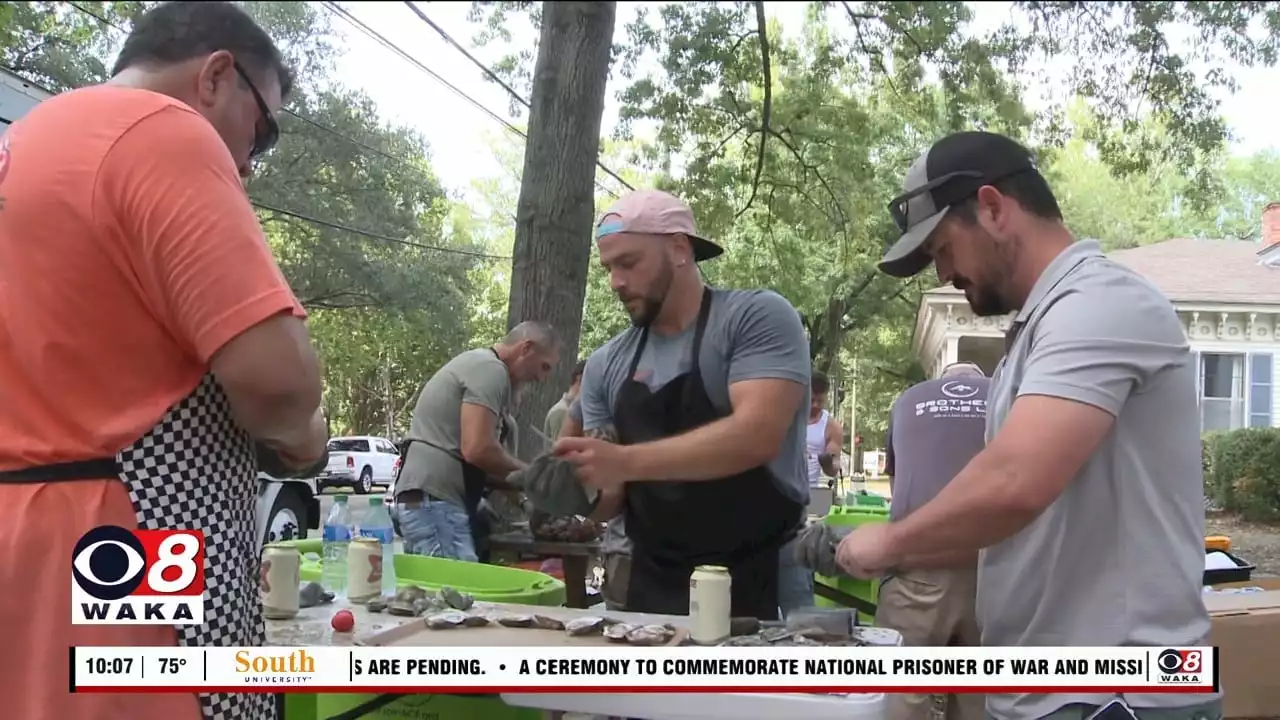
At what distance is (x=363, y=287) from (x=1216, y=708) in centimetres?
401

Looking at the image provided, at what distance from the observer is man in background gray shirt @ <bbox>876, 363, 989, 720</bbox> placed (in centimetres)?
247

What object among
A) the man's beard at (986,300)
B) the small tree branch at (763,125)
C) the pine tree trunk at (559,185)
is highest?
the small tree branch at (763,125)

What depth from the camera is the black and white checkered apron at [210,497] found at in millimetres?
886

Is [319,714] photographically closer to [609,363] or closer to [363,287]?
[609,363]

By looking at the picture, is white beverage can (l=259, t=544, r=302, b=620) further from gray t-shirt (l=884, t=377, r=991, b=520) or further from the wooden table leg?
gray t-shirt (l=884, t=377, r=991, b=520)

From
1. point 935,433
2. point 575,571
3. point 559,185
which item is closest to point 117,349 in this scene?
point 559,185

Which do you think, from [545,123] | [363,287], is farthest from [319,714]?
[363,287]

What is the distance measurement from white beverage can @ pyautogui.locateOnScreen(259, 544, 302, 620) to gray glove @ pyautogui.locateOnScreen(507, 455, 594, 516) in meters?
0.41

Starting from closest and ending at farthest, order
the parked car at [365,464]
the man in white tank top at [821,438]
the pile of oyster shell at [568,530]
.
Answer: the parked car at [365,464] → the pile of oyster shell at [568,530] → the man in white tank top at [821,438]

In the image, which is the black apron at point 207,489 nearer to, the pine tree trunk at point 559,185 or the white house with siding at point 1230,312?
the pine tree trunk at point 559,185

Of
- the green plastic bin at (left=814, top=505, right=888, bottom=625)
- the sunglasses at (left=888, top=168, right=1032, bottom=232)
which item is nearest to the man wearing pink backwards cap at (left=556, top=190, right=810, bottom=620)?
the sunglasses at (left=888, top=168, right=1032, bottom=232)

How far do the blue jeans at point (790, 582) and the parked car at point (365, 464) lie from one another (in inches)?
48.5

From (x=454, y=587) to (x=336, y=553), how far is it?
0.30 m

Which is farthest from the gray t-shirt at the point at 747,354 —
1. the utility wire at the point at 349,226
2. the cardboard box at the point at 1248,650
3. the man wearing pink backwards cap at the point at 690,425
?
the cardboard box at the point at 1248,650
